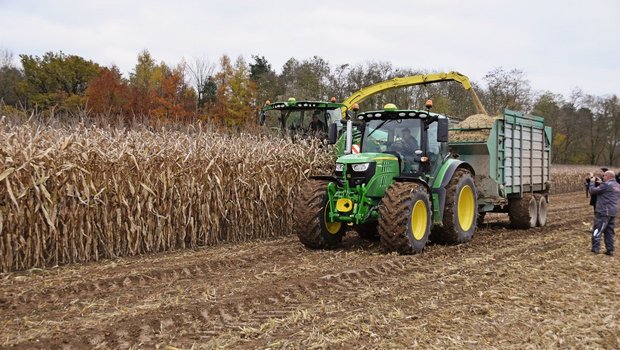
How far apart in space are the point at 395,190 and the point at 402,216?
435mm

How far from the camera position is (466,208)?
33.7 ft

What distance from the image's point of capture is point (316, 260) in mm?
8078

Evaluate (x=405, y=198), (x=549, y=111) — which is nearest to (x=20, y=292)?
(x=405, y=198)

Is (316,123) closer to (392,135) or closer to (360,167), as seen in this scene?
(392,135)

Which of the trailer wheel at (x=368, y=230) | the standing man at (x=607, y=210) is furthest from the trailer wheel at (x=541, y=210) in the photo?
the trailer wheel at (x=368, y=230)

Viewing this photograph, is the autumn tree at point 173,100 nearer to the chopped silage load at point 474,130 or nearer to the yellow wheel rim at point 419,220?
the chopped silage load at point 474,130

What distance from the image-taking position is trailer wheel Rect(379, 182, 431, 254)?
8.04 meters

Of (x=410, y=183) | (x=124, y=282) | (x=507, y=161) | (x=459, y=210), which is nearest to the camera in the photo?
(x=124, y=282)

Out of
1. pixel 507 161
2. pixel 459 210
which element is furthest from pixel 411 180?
pixel 507 161

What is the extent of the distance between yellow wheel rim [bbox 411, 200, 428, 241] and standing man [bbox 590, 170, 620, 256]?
3.07 meters

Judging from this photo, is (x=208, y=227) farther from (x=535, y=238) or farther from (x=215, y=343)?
(x=535, y=238)

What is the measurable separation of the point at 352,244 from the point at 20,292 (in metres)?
5.40

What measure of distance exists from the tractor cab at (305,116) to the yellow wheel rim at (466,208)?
12.2 feet

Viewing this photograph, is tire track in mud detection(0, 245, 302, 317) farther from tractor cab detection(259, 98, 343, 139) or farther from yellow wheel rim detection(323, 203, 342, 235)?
tractor cab detection(259, 98, 343, 139)
